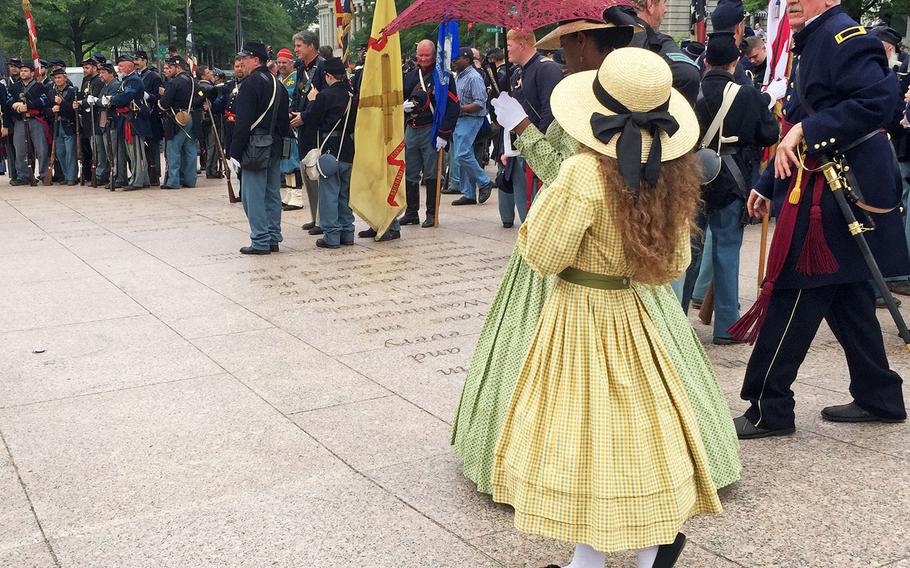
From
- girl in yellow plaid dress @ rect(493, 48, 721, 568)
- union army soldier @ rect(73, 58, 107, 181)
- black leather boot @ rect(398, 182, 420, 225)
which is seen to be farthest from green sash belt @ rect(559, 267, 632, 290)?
union army soldier @ rect(73, 58, 107, 181)

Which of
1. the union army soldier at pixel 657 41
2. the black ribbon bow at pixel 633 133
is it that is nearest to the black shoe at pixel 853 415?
the union army soldier at pixel 657 41

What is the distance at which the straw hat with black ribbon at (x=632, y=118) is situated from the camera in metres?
2.76

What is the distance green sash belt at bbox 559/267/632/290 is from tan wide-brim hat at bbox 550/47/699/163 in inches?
14.7

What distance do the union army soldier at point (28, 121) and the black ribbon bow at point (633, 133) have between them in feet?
48.9

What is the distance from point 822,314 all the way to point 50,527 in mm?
3216

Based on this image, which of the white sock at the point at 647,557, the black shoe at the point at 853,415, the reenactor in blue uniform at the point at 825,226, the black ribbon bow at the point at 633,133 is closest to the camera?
the black ribbon bow at the point at 633,133

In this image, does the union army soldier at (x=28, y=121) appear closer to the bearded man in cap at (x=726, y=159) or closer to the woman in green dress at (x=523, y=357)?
the bearded man in cap at (x=726, y=159)

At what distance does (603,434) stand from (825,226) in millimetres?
1967

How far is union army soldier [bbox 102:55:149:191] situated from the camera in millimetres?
14469

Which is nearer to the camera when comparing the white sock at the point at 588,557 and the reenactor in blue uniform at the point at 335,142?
the white sock at the point at 588,557

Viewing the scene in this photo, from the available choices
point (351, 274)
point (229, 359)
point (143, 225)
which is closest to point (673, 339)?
point (229, 359)

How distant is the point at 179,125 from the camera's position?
1468 cm

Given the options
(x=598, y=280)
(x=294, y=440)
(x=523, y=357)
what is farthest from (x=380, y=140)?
(x=598, y=280)

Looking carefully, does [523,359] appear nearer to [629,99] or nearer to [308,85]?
[629,99]
